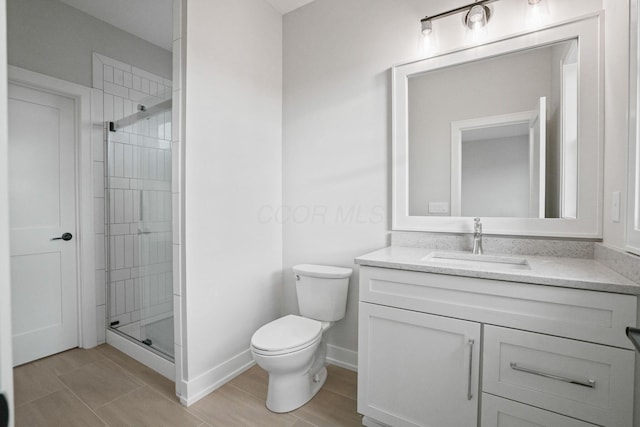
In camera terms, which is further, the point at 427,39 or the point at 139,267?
the point at 139,267

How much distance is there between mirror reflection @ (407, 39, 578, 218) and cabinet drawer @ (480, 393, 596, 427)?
936mm

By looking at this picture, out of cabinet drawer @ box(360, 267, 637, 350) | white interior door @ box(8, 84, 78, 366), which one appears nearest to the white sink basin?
cabinet drawer @ box(360, 267, 637, 350)

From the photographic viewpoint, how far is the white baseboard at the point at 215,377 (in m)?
1.79

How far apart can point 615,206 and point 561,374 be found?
0.73 metres

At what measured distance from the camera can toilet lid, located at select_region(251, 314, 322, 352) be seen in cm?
164

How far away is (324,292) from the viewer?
2.05m

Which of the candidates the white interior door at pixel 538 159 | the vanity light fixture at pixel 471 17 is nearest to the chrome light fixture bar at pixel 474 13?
the vanity light fixture at pixel 471 17

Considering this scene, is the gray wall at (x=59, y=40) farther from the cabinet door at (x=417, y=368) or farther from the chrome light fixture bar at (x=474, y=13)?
the cabinet door at (x=417, y=368)

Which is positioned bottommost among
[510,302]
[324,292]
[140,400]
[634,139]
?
[140,400]

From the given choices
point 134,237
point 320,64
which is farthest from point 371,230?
point 134,237

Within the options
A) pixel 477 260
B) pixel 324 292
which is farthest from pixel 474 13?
pixel 324 292

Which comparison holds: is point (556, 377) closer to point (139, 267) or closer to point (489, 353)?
point (489, 353)

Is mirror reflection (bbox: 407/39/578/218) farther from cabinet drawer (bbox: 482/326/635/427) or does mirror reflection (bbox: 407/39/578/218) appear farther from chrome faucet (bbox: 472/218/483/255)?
cabinet drawer (bbox: 482/326/635/427)

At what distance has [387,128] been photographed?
80.0 inches
